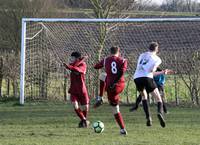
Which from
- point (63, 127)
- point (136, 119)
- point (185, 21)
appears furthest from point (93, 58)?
point (63, 127)

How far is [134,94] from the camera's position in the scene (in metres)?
18.7

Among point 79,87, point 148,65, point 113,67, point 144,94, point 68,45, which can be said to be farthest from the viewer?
point 68,45

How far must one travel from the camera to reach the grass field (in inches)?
397

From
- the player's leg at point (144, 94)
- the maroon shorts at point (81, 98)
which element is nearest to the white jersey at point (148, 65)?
the player's leg at point (144, 94)

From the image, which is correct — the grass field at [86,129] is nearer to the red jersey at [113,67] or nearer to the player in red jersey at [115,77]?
the player in red jersey at [115,77]

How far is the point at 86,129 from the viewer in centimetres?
1177

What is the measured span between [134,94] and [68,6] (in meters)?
10.3

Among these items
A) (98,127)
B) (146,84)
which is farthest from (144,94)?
(98,127)

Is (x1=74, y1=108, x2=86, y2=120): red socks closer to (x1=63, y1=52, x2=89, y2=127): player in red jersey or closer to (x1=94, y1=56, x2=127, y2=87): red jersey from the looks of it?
(x1=63, y1=52, x2=89, y2=127): player in red jersey

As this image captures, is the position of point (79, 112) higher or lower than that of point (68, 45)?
lower

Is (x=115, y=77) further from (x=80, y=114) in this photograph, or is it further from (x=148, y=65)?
(x=80, y=114)

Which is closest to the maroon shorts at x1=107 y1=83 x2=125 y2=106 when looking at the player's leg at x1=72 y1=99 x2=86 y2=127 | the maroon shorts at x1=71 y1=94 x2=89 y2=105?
the player's leg at x1=72 y1=99 x2=86 y2=127

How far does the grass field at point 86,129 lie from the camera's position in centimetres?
1009

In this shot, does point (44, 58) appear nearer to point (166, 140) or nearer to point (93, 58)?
point (93, 58)
